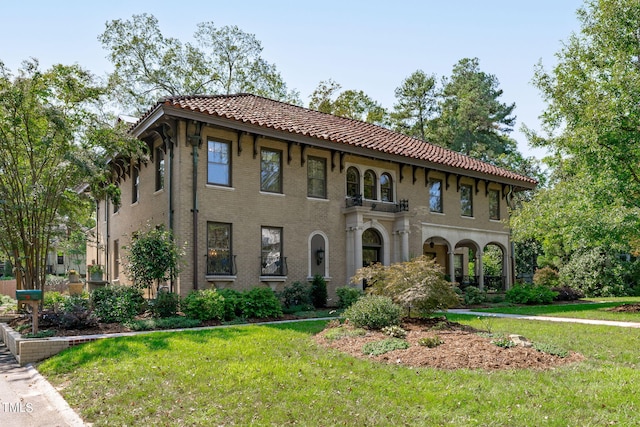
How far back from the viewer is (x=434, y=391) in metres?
6.34

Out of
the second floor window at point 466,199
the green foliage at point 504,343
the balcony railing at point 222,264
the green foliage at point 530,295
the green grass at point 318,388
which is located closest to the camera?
the green grass at point 318,388

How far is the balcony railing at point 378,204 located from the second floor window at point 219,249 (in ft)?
17.1

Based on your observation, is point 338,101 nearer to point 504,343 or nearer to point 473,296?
point 473,296

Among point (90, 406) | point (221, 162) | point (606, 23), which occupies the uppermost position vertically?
point (606, 23)

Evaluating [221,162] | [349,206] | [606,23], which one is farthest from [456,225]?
[221,162]

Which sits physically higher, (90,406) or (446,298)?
(446,298)

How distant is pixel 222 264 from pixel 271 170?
3783mm

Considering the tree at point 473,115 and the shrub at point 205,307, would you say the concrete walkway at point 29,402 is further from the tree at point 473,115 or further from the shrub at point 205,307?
the tree at point 473,115

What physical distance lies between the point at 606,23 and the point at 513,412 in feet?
52.3

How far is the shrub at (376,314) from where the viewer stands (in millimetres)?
10914

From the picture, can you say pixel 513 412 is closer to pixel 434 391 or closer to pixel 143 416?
pixel 434 391

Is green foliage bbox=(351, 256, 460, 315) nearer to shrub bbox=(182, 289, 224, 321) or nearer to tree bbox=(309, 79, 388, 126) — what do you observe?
shrub bbox=(182, 289, 224, 321)

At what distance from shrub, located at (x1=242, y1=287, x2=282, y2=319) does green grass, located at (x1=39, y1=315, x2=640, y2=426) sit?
481 cm

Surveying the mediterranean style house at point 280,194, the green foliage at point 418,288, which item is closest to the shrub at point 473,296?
the mediterranean style house at point 280,194
